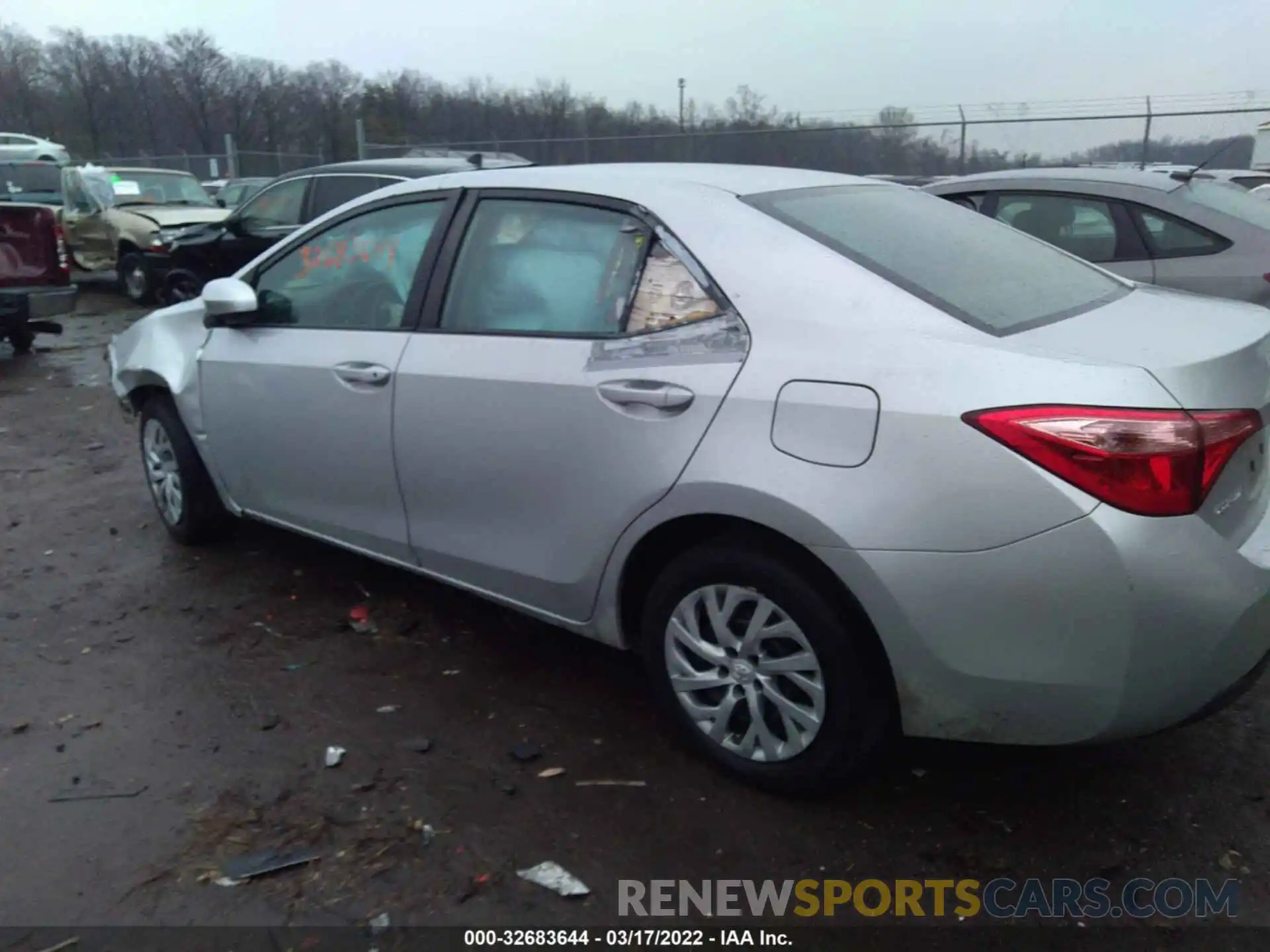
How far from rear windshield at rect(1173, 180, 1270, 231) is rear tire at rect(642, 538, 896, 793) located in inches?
189

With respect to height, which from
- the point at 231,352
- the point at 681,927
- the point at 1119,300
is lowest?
the point at 681,927

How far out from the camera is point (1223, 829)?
9.03 feet

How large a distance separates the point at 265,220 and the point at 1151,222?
27.5 feet

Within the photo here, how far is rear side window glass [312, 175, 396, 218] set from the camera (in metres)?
10.1

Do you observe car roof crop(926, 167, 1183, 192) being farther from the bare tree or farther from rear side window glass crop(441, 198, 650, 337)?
the bare tree

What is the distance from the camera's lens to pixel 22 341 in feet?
35.2

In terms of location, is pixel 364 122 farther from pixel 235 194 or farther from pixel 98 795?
pixel 98 795

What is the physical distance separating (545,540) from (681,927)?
47.6 inches

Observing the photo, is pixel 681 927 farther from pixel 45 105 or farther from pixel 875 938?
pixel 45 105

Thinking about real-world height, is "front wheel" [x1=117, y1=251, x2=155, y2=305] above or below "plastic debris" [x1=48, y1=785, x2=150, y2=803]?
above

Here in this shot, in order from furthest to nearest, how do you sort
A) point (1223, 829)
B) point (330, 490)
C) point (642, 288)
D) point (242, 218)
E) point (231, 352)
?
point (242, 218)
point (231, 352)
point (330, 490)
point (642, 288)
point (1223, 829)

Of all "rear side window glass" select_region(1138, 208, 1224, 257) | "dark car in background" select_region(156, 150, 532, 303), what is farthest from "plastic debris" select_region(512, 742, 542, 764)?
"dark car in background" select_region(156, 150, 532, 303)

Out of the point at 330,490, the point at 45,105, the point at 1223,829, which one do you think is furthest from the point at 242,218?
the point at 45,105

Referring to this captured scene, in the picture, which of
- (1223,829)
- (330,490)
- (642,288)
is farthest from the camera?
(330,490)
